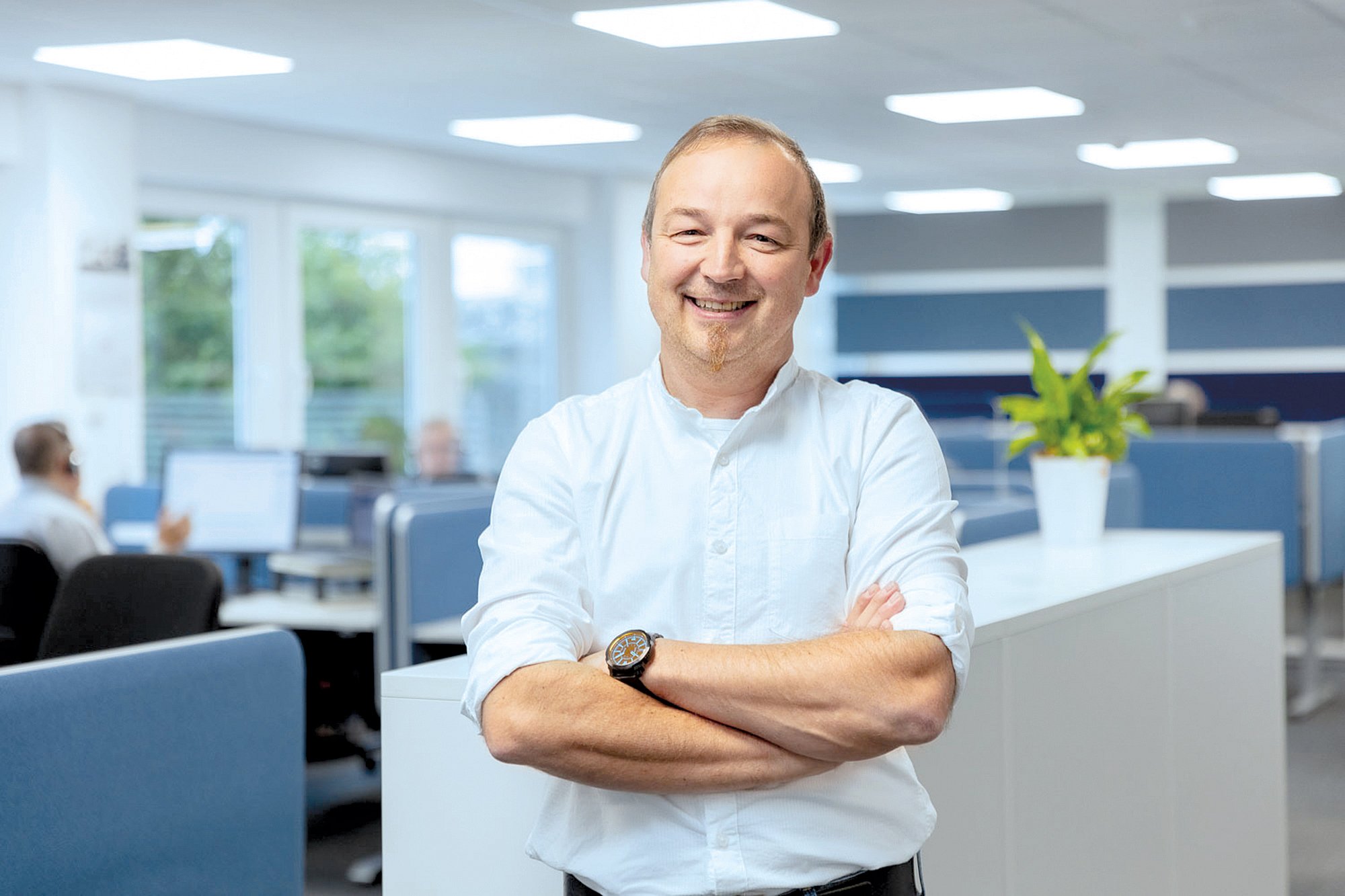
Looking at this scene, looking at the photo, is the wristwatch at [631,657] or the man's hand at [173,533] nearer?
the wristwatch at [631,657]

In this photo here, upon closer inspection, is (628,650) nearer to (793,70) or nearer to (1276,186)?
(793,70)

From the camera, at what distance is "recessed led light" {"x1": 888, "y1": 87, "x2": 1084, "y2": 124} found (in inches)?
281

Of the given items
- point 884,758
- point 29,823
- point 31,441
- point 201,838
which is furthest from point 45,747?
point 31,441

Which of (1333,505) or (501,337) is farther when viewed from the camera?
(501,337)

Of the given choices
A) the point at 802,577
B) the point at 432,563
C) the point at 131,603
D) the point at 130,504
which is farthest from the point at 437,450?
the point at 802,577

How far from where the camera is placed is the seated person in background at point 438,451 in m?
6.08

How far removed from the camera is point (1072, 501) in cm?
304

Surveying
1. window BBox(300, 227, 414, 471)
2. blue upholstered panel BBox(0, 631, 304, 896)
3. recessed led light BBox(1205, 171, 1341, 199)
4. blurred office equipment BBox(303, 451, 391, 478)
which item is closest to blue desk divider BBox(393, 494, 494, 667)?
blue upholstered panel BBox(0, 631, 304, 896)

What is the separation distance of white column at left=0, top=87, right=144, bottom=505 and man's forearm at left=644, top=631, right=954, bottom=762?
6.13 metres

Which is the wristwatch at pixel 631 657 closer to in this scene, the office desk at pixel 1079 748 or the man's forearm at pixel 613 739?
the man's forearm at pixel 613 739

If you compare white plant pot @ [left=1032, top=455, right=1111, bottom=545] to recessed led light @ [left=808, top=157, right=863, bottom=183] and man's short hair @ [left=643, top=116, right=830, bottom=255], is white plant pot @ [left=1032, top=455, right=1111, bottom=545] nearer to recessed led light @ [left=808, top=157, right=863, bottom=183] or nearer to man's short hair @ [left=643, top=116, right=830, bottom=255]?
man's short hair @ [left=643, top=116, right=830, bottom=255]

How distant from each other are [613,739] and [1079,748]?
3.77 ft

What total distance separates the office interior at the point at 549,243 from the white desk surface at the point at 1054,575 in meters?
0.93

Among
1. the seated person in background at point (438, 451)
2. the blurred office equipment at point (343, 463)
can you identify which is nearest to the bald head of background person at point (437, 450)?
the seated person in background at point (438, 451)
